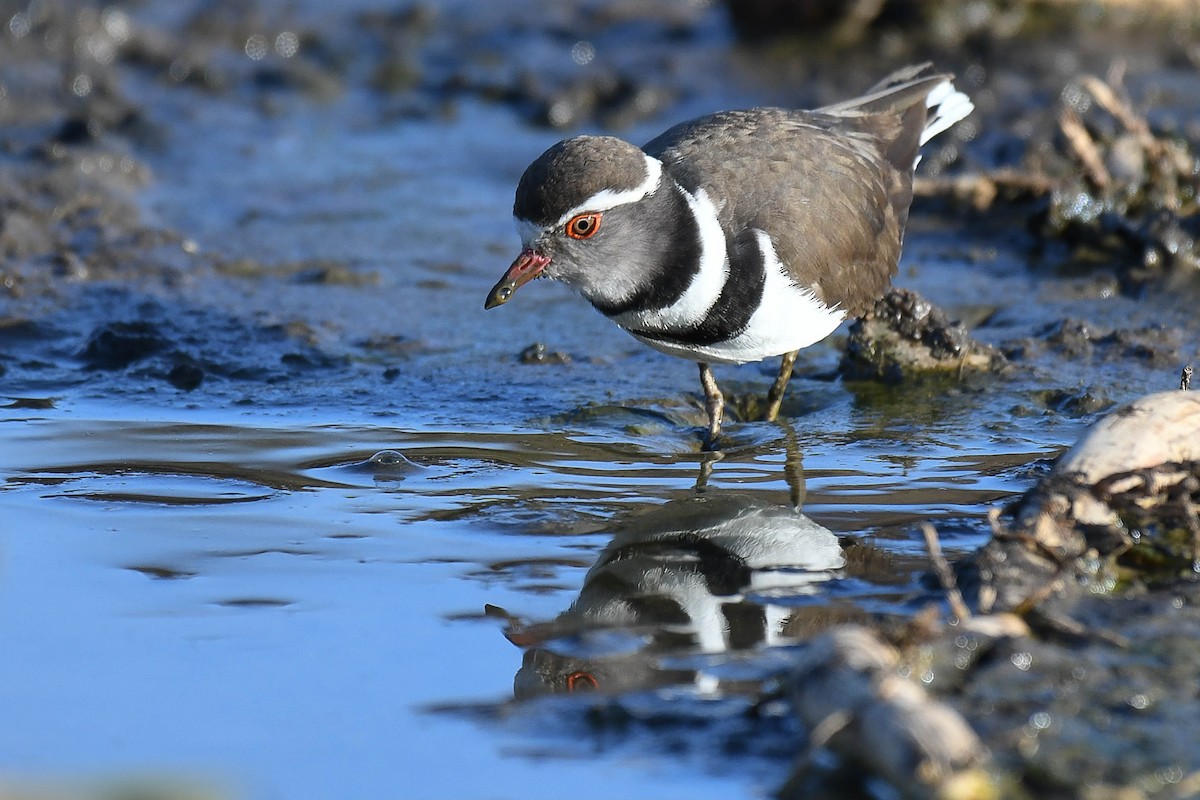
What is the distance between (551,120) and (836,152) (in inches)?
174

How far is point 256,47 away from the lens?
1170cm

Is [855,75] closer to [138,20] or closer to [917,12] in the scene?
[917,12]

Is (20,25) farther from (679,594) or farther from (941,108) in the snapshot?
(679,594)

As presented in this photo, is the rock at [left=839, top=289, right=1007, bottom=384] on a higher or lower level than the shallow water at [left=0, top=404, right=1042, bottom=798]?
higher

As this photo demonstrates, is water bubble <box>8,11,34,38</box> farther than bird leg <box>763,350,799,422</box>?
Yes

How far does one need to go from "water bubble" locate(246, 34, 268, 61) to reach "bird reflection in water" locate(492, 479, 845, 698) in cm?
741

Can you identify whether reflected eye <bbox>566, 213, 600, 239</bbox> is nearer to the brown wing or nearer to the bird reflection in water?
the brown wing

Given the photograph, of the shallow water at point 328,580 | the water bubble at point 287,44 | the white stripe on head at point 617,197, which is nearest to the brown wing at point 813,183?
the white stripe on head at point 617,197

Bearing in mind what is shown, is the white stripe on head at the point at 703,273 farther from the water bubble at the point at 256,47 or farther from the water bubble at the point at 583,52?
the water bubble at the point at 256,47

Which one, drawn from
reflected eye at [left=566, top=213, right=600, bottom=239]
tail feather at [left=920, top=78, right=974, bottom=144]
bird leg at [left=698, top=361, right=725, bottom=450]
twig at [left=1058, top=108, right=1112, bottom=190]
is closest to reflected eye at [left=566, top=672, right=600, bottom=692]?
reflected eye at [left=566, top=213, right=600, bottom=239]

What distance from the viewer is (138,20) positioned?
38.6 ft

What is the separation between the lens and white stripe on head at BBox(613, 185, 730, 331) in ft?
19.1

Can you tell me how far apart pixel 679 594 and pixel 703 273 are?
5.37 feet

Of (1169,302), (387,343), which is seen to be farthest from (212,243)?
(1169,302)
